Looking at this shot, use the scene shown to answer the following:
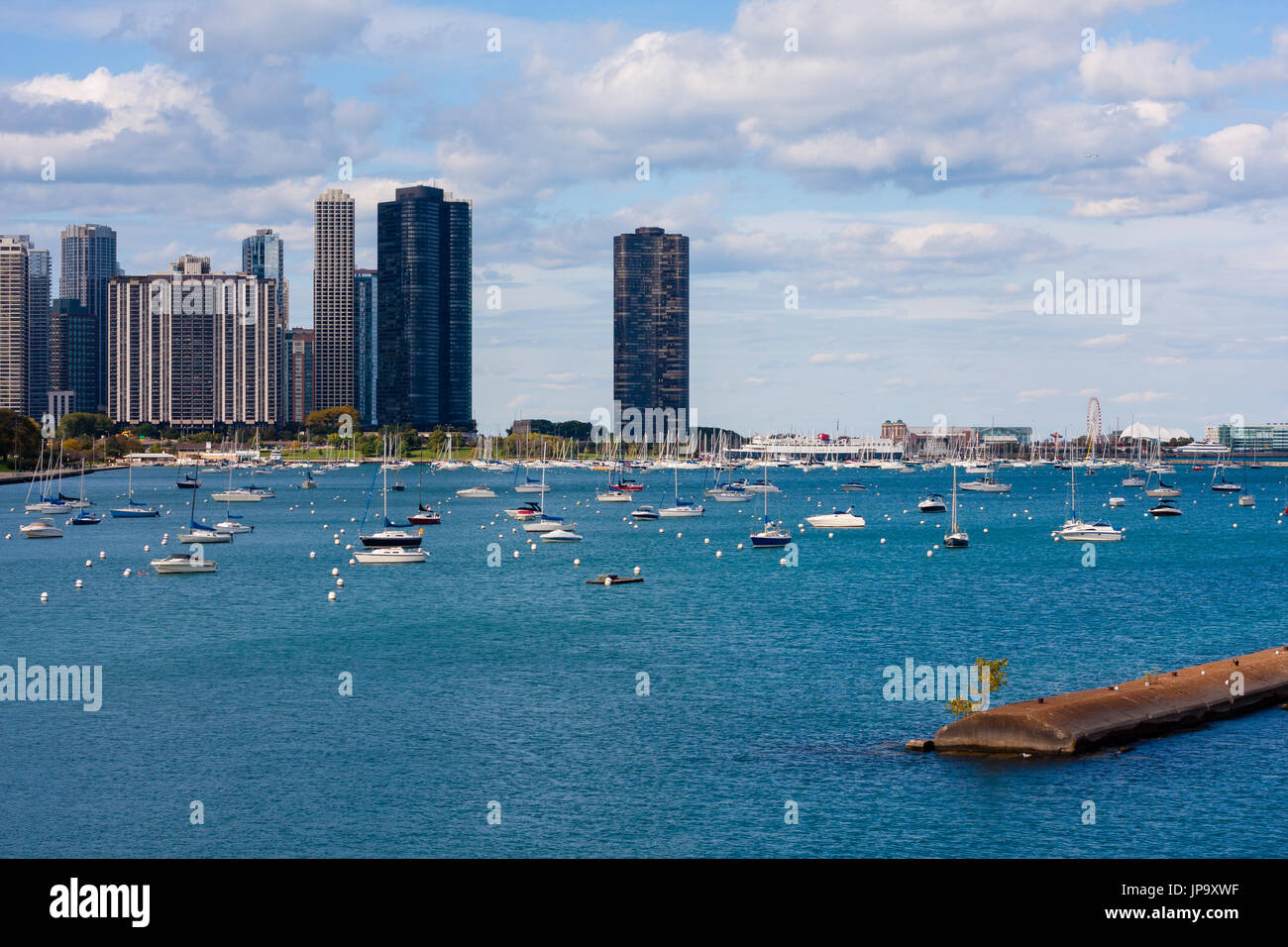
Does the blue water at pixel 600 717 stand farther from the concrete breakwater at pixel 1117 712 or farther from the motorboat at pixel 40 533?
the motorboat at pixel 40 533

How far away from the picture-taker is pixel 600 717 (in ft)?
202

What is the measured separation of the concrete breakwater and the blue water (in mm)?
1196

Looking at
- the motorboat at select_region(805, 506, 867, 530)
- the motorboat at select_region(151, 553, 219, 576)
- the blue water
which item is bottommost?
the blue water

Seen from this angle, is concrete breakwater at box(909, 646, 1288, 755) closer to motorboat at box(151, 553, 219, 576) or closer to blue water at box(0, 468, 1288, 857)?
blue water at box(0, 468, 1288, 857)

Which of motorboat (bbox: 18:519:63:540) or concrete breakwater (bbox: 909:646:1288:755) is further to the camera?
motorboat (bbox: 18:519:63:540)

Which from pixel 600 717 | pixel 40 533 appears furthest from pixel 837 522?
pixel 600 717

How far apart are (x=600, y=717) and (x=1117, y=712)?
2349 cm

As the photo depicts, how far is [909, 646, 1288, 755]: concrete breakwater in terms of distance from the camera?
50.7 m

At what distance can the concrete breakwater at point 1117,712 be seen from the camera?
50.7 metres

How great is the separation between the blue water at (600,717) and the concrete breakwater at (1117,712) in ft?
3.92

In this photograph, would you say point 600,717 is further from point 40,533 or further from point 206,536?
point 40,533

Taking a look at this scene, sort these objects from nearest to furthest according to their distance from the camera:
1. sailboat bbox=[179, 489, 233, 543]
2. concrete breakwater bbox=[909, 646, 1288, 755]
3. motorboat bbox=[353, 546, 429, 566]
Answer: concrete breakwater bbox=[909, 646, 1288, 755], motorboat bbox=[353, 546, 429, 566], sailboat bbox=[179, 489, 233, 543]

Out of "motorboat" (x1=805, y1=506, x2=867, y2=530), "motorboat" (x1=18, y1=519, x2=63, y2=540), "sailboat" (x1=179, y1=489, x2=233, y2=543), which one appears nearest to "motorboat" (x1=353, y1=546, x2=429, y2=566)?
"sailboat" (x1=179, y1=489, x2=233, y2=543)
